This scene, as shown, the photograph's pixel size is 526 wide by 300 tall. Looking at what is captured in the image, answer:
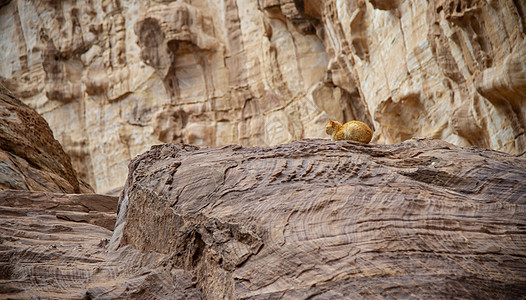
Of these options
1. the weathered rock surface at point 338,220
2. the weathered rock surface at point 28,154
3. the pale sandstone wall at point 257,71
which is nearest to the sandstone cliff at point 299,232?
the weathered rock surface at point 338,220

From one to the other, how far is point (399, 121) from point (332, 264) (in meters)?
7.90

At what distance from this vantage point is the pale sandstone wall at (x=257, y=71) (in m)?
7.49

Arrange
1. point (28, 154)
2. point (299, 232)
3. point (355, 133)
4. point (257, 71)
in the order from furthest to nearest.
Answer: point (257, 71) < point (28, 154) < point (355, 133) < point (299, 232)

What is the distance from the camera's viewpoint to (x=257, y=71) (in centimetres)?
1688

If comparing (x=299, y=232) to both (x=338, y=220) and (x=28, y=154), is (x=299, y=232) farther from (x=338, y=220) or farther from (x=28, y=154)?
(x=28, y=154)

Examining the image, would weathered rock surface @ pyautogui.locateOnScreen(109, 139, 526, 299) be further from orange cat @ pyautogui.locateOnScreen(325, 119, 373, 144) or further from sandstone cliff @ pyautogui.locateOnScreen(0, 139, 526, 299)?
orange cat @ pyautogui.locateOnScreen(325, 119, 373, 144)

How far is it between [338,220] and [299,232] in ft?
1.01

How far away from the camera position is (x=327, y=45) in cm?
1403

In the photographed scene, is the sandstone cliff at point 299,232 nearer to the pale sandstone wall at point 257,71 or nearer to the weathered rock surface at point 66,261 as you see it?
the weathered rock surface at point 66,261

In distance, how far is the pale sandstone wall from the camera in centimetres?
749

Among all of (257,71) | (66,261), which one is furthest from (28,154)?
(257,71)

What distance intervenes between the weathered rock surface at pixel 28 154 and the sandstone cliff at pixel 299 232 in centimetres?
136

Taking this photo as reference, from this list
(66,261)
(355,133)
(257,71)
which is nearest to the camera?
(66,261)

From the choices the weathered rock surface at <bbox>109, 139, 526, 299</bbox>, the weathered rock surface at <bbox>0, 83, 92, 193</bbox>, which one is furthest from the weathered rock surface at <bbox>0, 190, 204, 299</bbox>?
the weathered rock surface at <bbox>0, 83, 92, 193</bbox>
